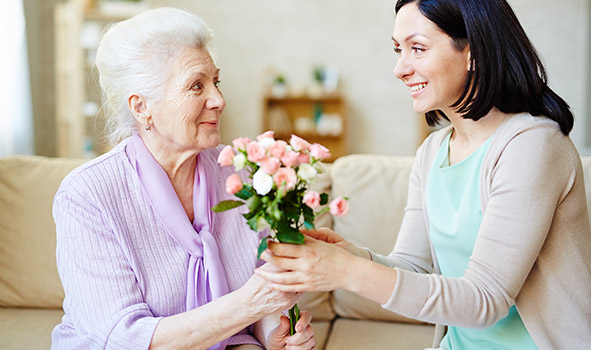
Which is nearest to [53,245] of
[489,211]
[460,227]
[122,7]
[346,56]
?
[460,227]

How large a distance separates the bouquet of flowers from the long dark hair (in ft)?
1.57

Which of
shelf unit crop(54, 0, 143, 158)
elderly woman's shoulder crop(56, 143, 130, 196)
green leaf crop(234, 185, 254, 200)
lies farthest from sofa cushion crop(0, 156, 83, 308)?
shelf unit crop(54, 0, 143, 158)

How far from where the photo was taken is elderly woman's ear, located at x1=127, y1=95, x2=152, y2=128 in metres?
1.62

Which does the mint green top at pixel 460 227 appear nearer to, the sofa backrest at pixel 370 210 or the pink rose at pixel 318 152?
the pink rose at pixel 318 152

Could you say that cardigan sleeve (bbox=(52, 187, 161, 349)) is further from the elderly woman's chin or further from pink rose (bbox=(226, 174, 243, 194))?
pink rose (bbox=(226, 174, 243, 194))

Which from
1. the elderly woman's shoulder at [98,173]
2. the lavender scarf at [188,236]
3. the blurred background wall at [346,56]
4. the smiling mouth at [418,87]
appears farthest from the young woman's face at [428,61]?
the blurred background wall at [346,56]

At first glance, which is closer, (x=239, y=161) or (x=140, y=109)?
(x=239, y=161)

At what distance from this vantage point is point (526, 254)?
1.27 m

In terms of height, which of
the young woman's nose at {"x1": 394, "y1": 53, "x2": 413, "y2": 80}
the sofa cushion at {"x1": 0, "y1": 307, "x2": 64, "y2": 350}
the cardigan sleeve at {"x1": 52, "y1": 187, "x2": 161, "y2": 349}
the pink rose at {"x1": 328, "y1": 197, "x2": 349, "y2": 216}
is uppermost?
the young woman's nose at {"x1": 394, "y1": 53, "x2": 413, "y2": 80}

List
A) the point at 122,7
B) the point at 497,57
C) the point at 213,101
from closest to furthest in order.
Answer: the point at 497,57 < the point at 213,101 < the point at 122,7

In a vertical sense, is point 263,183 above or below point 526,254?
above

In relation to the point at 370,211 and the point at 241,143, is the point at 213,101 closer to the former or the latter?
the point at 241,143

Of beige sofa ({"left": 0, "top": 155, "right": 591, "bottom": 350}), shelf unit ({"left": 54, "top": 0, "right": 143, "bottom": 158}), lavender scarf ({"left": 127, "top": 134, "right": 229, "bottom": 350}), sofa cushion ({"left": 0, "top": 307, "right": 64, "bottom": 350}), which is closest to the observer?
lavender scarf ({"left": 127, "top": 134, "right": 229, "bottom": 350})

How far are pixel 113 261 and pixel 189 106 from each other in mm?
479
